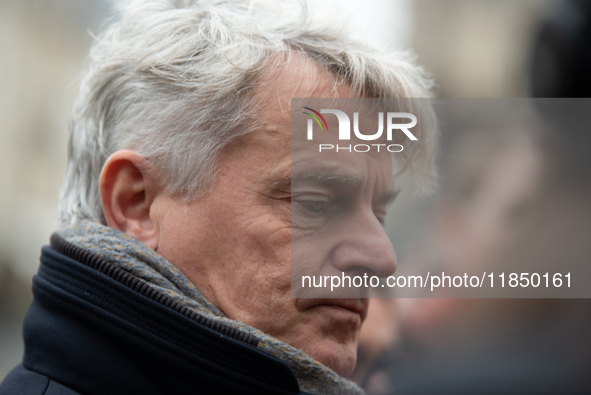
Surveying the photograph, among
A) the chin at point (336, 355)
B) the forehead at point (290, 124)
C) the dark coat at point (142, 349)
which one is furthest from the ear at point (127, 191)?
the chin at point (336, 355)

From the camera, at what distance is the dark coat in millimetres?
991

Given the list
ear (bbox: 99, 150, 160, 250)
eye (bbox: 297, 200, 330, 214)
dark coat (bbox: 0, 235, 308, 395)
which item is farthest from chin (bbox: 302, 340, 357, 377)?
ear (bbox: 99, 150, 160, 250)

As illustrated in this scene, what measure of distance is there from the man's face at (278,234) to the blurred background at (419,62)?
22 cm

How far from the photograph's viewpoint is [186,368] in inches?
38.8

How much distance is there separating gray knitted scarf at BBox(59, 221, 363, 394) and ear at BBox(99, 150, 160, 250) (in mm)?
77

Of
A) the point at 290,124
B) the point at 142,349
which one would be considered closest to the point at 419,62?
the point at 290,124

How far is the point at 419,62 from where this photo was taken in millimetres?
1735

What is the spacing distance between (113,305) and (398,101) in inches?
38.5

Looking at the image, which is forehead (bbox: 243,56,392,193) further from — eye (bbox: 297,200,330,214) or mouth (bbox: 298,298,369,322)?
mouth (bbox: 298,298,369,322)

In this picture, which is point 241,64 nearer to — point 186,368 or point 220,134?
point 220,134

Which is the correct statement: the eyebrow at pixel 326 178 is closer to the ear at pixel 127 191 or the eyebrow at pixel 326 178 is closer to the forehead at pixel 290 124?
the forehead at pixel 290 124

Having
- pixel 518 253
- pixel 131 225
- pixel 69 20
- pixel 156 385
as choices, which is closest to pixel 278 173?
pixel 131 225

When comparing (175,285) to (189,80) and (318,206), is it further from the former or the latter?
(189,80)

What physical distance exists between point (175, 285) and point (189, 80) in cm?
56
